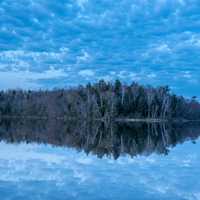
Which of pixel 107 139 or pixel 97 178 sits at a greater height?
pixel 107 139

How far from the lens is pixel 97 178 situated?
Result: 55.7 ft

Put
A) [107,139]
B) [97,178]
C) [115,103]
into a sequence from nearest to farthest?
[97,178], [107,139], [115,103]

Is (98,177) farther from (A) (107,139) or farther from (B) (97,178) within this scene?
(A) (107,139)

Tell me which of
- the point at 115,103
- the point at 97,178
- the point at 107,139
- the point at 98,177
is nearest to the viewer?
the point at 97,178

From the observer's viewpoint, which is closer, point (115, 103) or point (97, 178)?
point (97, 178)

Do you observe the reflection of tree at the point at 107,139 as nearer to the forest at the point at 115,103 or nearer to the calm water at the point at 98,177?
the calm water at the point at 98,177

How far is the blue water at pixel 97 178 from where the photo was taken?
13.8m

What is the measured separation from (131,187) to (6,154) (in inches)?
480

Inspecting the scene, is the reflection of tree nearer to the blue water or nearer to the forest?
the blue water

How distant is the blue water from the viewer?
13.8 m

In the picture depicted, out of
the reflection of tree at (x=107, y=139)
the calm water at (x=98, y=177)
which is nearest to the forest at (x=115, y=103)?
the reflection of tree at (x=107, y=139)

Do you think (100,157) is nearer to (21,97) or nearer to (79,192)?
(79,192)

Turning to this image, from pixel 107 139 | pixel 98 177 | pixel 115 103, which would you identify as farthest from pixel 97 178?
pixel 115 103

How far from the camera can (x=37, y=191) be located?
46.0 ft
